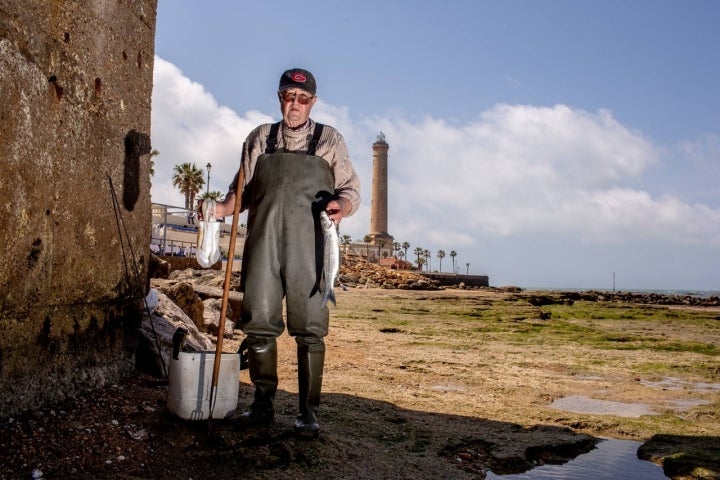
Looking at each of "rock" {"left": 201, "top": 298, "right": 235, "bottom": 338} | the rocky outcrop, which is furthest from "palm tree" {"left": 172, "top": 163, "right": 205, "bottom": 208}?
"rock" {"left": 201, "top": 298, "right": 235, "bottom": 338}

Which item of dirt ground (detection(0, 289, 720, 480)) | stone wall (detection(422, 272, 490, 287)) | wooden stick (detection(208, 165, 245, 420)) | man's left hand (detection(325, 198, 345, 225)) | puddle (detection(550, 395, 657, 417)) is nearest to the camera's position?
dirt ground (detection(0, 289, 720, 480))

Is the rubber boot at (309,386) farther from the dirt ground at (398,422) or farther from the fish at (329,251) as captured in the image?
the fish at (329,251)

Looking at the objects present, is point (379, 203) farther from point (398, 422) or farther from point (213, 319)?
point (398, 422)

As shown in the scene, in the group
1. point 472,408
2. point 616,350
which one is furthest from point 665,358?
point 472,408

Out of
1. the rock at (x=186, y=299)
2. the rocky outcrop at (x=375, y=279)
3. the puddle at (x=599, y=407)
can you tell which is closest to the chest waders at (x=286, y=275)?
the puddle at (x=599, y=407)

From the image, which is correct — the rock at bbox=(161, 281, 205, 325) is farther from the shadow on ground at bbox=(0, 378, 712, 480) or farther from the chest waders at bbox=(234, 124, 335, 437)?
the chest waders at bbox=(234, 124, 335, 437)

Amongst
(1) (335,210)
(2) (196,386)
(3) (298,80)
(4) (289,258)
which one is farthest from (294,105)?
(2) (196,386)

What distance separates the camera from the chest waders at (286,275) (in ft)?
12.1

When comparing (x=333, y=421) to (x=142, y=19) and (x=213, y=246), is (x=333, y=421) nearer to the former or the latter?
(x=213, y=246)

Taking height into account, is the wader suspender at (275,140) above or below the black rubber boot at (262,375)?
above

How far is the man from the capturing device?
12.1 feet

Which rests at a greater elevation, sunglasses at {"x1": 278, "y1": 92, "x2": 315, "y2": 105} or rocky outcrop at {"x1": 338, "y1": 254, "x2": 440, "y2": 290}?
sunglasses at {"x1": 278, "y1": 92, "x2": 315, "y2": 105}

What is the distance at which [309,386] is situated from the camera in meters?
3.72

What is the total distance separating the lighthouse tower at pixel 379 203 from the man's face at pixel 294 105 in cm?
7976
